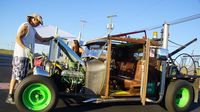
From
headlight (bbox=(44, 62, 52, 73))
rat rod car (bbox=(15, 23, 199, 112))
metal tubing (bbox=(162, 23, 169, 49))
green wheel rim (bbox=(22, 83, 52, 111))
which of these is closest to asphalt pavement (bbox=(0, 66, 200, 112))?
rat rod car (bbox=(15, 23, 199, 112))

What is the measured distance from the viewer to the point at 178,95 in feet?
25.0

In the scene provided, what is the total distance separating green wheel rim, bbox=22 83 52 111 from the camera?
19.4 feet

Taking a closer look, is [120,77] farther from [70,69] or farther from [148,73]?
[70,69]

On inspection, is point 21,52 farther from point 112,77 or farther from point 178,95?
point 178,95

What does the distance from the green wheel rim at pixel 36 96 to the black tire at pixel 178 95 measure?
2.93 m

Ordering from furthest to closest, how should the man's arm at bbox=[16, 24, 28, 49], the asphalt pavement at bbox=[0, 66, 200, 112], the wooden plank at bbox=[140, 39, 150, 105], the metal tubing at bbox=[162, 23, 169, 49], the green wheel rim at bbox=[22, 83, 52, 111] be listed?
the metal tubing at bbox=[162, 23, 169, 49] < the wooden plank at bbox=[140, 39, 150, 105] < the asphalt pavement at bbox=[0, 66, 200, 112] < the man's arm at bbox=[16, 24, 28, 49] < the green wheel rim at bbox=[22, 83, 52, 111]

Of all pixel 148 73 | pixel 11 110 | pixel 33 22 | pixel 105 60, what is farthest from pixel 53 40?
pixel 148 73

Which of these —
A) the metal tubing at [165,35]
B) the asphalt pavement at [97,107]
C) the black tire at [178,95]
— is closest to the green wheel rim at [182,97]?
the black tire at [178,95]

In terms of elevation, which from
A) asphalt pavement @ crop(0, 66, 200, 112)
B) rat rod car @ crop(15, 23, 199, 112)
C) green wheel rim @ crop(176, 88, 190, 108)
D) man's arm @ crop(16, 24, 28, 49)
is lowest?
asphalt pavement @ crop(0, 66, 200, 112)

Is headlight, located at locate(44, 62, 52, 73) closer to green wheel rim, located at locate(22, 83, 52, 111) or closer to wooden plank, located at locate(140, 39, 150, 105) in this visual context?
green wheel rim, located at locate(22, 83, 52, 111)

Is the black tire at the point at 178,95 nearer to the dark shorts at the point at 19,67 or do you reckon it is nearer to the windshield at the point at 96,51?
the windshield at the point at 96,51

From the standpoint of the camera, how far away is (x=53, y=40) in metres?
6.97

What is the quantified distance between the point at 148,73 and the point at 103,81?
127 cm

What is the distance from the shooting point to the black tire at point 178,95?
733 cm
